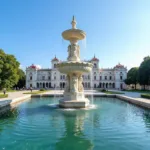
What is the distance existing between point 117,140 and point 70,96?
806 centimetres

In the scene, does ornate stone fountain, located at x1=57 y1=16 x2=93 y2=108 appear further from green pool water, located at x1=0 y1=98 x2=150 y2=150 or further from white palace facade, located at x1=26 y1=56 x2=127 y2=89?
white palace facade, located at x1=26 y1=56 x2=127 y2=89

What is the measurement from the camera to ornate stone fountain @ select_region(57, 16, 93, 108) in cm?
1346

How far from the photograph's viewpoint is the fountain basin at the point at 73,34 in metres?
14.4

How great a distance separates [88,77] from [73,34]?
221 feet

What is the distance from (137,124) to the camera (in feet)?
28.5

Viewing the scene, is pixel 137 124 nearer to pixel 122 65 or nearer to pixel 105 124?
pixel 105 124

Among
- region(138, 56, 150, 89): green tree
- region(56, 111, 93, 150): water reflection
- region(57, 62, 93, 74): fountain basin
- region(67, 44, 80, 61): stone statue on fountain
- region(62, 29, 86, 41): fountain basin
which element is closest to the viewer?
region(56, 111, 93, 150): water reflection

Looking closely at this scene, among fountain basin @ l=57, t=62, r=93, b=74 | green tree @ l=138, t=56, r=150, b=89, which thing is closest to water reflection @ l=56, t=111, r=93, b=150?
fountain basin @ l=57, t=62, r=93, b=74

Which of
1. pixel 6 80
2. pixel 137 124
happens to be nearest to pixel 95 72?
pixel 6 80

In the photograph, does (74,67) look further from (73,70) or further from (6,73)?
(6,73)

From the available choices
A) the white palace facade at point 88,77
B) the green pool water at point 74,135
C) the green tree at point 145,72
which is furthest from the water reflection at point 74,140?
the white palace facade at point 88,77

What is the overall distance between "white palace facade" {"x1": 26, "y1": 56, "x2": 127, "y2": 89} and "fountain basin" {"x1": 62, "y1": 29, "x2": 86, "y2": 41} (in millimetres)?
65881

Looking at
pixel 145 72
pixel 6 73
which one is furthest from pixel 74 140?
pixel 145 72

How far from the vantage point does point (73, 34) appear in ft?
47.7
